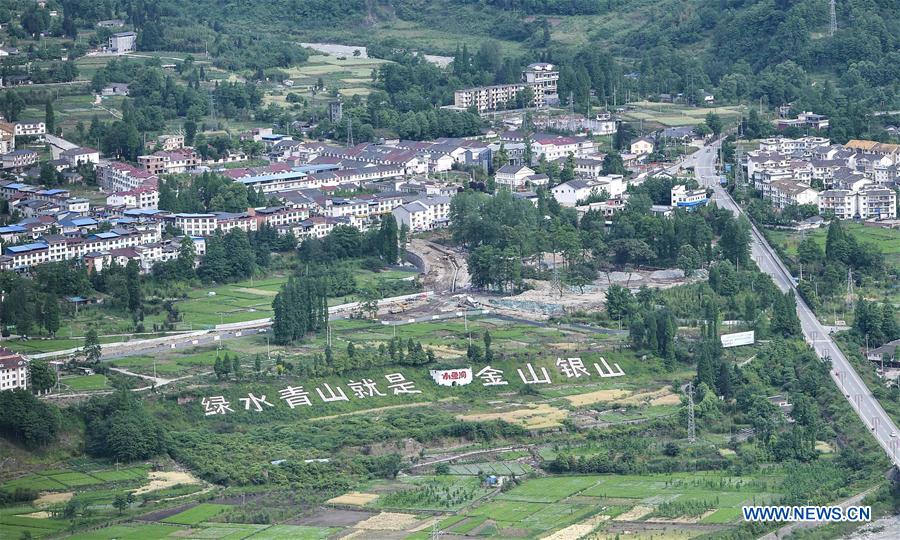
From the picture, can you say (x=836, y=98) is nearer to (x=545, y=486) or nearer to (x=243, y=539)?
(x=545, y=486)

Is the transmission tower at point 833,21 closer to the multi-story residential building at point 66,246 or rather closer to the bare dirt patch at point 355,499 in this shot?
the multi-story residential building at point 66,246

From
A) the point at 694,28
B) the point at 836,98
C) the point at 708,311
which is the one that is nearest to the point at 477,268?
the point at 708,311

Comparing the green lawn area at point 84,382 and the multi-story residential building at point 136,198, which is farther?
the multi-story residential building at point 136,198

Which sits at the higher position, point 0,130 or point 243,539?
point 0,130

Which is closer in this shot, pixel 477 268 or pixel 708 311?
pixel 708 311

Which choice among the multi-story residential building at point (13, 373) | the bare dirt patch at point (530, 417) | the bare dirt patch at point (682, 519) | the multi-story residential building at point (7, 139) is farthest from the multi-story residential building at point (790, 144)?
the bare dirt patch at point (682, 519)

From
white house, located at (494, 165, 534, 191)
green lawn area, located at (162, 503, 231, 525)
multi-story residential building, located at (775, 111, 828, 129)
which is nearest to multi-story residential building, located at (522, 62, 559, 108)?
multi-story residential building, located at (775, 111, 828, 129)
